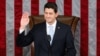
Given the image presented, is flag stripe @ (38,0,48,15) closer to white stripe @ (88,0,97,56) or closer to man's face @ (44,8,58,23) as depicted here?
white stripe @ (88,0,97,56)

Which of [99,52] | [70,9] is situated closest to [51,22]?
[70,9]

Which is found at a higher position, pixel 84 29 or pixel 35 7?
pixel 35 7

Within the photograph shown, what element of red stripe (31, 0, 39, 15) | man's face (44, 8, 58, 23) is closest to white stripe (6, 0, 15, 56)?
red stripe (31, 0, 39, 15)

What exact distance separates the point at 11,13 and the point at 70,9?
0.73 m

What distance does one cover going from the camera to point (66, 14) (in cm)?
387

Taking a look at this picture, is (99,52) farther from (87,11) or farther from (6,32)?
(6,32)

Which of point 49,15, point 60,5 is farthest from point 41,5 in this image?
point 49,15

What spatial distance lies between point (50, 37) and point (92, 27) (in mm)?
1046

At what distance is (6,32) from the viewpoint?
3908 mm

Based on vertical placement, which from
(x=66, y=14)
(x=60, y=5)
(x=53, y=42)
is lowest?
(x=53, y=42)

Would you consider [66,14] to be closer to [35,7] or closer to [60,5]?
[60,5]

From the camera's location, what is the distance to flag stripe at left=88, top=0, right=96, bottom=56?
12.6 feet

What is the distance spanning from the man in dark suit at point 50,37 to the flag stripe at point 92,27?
35.8 inches

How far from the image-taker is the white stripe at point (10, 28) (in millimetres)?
3871
